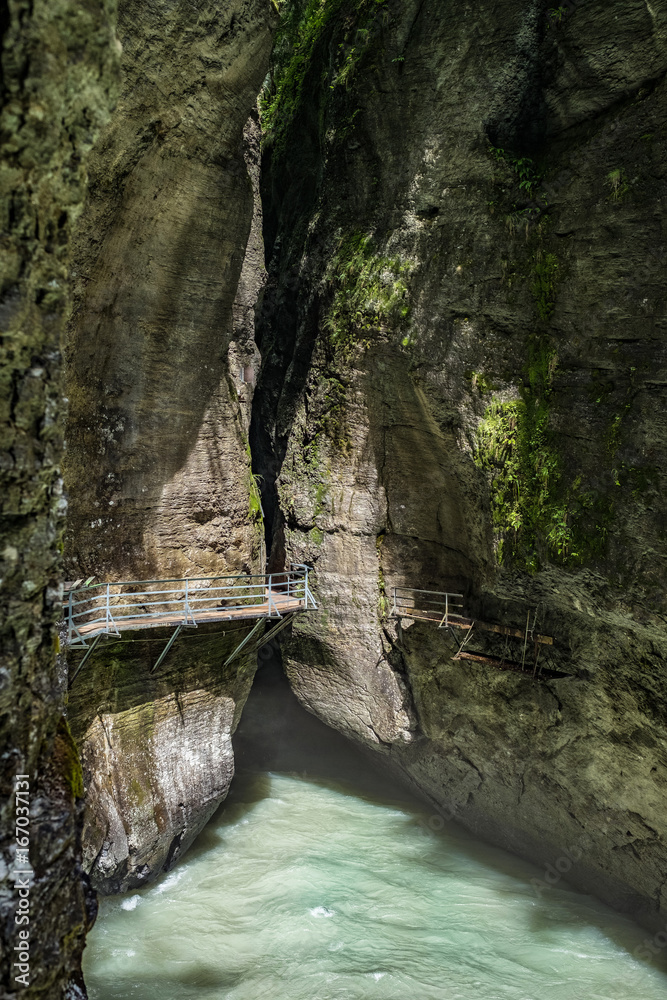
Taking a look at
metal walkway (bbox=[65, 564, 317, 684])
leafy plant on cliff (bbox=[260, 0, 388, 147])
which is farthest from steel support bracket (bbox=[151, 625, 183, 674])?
leafy plant on cliff (bbox=[260, 0, 388, 147])

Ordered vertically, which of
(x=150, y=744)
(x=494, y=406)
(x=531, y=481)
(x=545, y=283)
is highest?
(x=545, y=283)

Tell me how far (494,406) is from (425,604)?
3845 millimetres

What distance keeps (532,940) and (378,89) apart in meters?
13.4

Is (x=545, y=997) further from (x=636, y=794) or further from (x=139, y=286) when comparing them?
(x=139, y=286)

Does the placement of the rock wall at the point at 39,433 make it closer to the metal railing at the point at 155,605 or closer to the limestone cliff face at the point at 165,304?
the metal railing at the point at 155,605

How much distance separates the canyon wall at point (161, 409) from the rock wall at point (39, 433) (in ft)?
14.4

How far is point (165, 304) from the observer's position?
11359 millimetres

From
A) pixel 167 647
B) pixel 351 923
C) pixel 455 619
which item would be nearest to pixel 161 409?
pixel 167 647

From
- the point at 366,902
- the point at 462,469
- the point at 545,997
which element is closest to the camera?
the point at 545,997

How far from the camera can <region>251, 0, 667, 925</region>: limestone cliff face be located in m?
9.98

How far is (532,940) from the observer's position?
1064 cm

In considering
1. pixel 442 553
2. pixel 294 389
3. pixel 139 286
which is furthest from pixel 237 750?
pixel 139 286

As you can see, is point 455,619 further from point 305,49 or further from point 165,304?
point 305,49

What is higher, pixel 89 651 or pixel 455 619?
pixel 455 619
